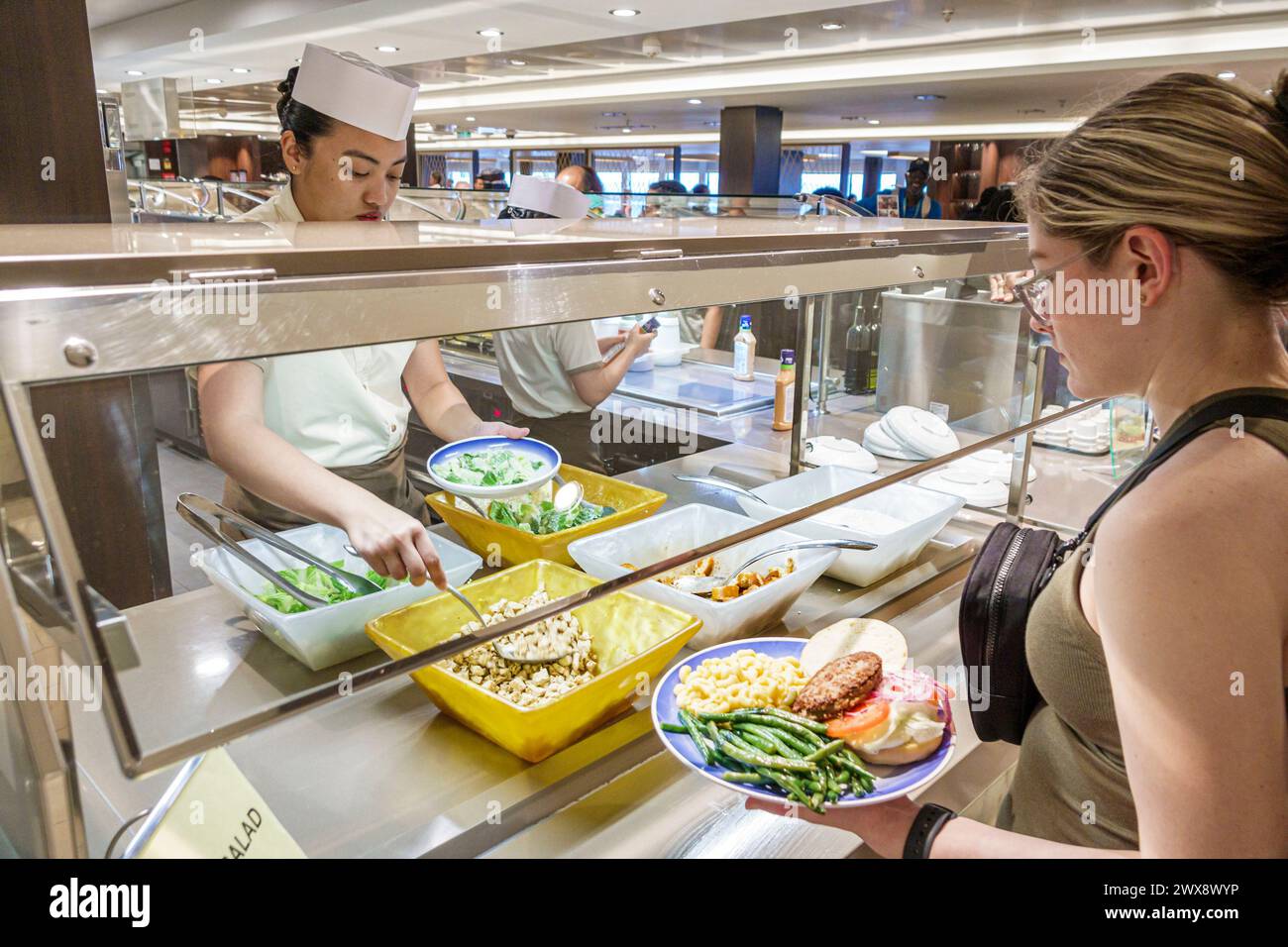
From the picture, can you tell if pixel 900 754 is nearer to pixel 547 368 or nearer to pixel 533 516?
pixel 533 516

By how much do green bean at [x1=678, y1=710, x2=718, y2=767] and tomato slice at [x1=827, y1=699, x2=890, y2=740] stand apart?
0.49 feet

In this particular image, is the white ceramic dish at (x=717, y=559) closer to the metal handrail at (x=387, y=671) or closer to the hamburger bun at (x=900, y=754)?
the metal handrail at (x=387, y=671)

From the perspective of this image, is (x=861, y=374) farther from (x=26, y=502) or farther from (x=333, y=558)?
(x=26, y=502)

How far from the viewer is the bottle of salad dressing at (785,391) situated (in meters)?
2.04

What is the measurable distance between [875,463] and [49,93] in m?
1.75

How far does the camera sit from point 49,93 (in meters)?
1.70

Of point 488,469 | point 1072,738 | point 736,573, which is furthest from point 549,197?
point 1072,738

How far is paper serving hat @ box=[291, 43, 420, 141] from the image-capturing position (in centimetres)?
169

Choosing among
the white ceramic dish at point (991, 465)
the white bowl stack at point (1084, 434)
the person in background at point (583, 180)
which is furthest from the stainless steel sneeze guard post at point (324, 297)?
the person in background at point (583, 180)

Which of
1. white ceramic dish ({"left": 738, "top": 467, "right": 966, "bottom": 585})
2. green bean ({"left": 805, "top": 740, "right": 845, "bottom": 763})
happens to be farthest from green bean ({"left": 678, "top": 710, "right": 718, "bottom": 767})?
white ceramic dish ({"left": 738, "top": 467, "right": 966, "bottom": 585})

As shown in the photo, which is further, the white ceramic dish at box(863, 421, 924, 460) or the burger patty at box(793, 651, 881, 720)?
the white ceramic dish at box(863, 421, 924, 460)

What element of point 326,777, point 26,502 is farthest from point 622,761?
point 26,502

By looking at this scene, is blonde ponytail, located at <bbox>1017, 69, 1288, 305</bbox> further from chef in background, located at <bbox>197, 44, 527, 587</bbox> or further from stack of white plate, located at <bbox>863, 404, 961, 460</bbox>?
stack of white plate, located at <bbox>863, 404, 961, 460</bbox>
